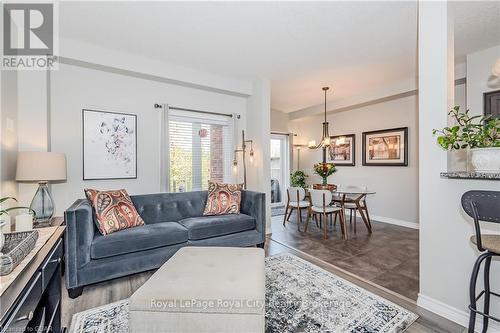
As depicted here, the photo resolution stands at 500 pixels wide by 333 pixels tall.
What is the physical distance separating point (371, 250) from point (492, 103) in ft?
8.08

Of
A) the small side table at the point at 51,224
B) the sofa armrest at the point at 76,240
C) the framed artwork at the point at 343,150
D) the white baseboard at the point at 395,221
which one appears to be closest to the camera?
the sofa armrest at the point at 76,240

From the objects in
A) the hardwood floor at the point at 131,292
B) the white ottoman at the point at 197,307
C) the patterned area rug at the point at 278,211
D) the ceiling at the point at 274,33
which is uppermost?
the ceiling at the point at 274,33

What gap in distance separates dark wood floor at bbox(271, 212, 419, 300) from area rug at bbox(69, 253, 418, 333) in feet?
1.28

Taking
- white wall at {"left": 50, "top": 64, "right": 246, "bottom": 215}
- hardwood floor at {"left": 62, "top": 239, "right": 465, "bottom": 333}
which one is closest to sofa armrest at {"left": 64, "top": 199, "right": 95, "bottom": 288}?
hardwood floor at {"left": 62, "top": 239, "right": 465, "bottom": 333}

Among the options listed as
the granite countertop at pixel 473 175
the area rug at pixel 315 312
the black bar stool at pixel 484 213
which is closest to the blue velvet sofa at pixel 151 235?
the area rug at pixel 315 312

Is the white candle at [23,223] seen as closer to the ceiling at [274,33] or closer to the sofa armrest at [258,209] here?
the ceiling at [274,33]

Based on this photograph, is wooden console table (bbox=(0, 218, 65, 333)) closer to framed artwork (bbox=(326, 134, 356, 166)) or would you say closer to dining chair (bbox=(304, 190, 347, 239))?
dining chair (bbox=(304, 190, 347, 239))

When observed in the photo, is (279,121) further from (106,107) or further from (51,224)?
(51,224)

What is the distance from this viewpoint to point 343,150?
18.9ft

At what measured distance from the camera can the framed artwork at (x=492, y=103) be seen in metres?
3.05

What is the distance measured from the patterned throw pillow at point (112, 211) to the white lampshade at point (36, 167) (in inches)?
14.5

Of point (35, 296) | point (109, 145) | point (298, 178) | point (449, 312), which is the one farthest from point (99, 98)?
point (298, 178)

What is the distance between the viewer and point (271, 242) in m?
3.66

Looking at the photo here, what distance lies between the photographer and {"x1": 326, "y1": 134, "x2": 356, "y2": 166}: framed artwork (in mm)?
5566
